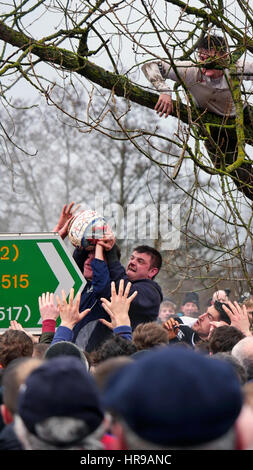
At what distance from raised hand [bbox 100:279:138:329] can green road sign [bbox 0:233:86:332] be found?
0.79 ft

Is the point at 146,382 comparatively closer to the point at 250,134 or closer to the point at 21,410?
the point at 21,410

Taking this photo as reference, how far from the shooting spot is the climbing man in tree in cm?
600

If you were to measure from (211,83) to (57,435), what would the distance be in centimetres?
431

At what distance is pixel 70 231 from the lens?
18.9ft

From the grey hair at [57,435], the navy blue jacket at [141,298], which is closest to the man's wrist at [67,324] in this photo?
the navy blue jacket at [141,298]

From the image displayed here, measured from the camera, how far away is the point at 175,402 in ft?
6.77

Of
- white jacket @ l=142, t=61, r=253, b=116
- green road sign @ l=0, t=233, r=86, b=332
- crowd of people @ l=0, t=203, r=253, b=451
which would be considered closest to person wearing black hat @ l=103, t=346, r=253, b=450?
crowd of people @ l=0, t=203, r=253, b=451

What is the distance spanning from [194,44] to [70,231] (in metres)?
1.82

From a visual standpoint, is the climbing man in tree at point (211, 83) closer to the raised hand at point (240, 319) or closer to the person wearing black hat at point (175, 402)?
the raised hand at point (240, 319)

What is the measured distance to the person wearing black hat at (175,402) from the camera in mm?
2068

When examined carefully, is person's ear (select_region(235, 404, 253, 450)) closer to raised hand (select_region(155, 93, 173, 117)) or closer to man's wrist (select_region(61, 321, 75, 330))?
man's wrist (select_region(61, 321, 75, 330))

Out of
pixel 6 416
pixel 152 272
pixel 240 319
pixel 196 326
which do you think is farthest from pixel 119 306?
pixel 196 326
